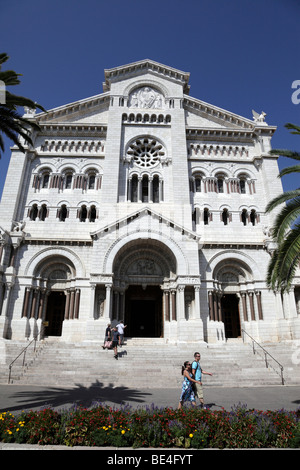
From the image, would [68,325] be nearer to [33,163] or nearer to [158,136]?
[33,163]

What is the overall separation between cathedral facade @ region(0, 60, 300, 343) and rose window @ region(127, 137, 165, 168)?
11 cm

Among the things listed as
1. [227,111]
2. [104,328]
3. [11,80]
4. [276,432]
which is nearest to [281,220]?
[276,432]

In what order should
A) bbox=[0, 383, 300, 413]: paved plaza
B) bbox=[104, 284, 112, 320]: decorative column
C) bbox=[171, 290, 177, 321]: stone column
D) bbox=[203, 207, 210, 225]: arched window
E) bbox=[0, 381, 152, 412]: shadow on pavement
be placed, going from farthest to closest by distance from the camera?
bbox=[203, 207, 210, 225]: arched window, bbox=[171, 290, 177, 321]: stone column, bbox=[104, 284, 112, 320]: decorative column, bbox=[0, 383, 300, 413]: paved plaza, bbox=[0, 381, 152, 412]: shadow on pavement

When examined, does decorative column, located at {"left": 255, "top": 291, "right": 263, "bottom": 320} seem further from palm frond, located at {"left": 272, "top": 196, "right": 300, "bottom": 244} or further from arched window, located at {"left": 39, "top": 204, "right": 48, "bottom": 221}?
arched window, located at {"left": 39, "top": 204, "right": 48, "bottom": 221}

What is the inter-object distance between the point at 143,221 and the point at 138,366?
433 inches

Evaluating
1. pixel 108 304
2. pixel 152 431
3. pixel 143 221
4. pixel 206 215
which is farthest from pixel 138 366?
pixel 206 215

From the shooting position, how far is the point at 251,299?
25203mm

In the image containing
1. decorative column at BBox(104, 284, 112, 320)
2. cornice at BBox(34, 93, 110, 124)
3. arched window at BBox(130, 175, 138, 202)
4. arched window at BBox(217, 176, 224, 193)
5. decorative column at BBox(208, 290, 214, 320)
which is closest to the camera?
decorative column at BBox(104, 284, 112, 320)

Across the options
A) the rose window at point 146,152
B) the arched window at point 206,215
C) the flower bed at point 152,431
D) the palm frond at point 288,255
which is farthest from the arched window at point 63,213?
the flower bed at point 152,431

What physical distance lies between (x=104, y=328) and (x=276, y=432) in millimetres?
16101

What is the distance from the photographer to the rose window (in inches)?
1156

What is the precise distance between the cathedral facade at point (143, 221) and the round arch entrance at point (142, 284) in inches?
4.0

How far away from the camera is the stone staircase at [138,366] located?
611 inches

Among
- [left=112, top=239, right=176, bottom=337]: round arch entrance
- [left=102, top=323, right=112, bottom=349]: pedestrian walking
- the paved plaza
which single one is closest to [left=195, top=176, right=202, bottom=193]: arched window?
[left=112, top=239, right=176, bottom=337]: round arch entrance
